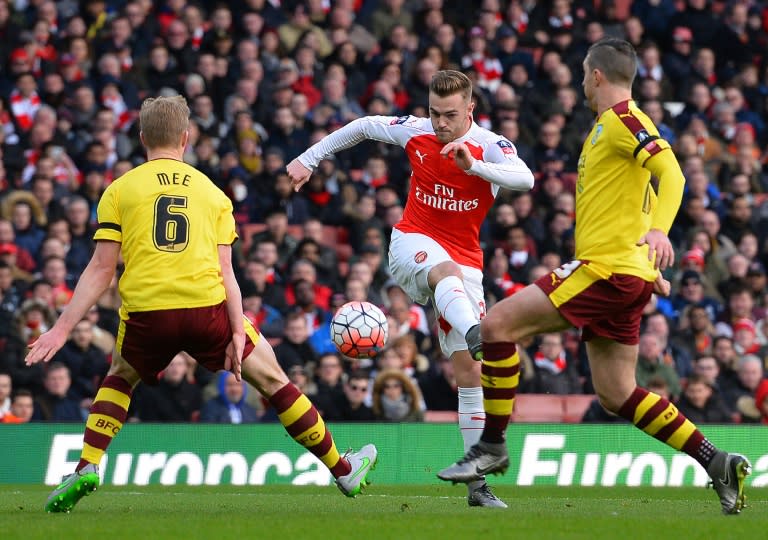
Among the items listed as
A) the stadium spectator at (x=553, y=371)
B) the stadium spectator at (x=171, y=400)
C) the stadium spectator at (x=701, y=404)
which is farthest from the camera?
the stadium spectator at (x=553, y=371)

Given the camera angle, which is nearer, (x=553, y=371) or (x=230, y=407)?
(x=230, y=407)

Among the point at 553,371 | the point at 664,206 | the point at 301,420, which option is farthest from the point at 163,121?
the point at 553,371

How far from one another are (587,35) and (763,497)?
11.9m

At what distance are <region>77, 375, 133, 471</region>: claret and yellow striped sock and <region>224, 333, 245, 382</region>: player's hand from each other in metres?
0.70

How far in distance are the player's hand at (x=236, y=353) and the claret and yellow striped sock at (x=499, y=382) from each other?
4.51 feet

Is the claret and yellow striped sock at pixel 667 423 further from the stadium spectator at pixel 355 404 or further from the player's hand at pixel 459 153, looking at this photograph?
the stadium spectator at pixel 355 404

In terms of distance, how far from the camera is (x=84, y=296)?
789 centimetres

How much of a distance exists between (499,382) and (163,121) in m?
2.41

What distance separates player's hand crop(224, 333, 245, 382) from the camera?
26.1 feet

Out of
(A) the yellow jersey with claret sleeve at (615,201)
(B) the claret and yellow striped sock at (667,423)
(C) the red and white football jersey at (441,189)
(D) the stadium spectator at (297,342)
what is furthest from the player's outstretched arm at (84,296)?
(D) the stadium spectator at (297,342)

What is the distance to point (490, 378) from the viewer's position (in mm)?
8062

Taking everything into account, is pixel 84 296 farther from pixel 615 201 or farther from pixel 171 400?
pixel 171 400

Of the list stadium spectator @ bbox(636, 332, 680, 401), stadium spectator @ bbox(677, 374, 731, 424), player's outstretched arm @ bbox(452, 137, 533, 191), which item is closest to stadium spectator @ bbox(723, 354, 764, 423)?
stadium spectator @ bbox(677, 374, 731, 424)

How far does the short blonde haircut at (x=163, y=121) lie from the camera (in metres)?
8.05
